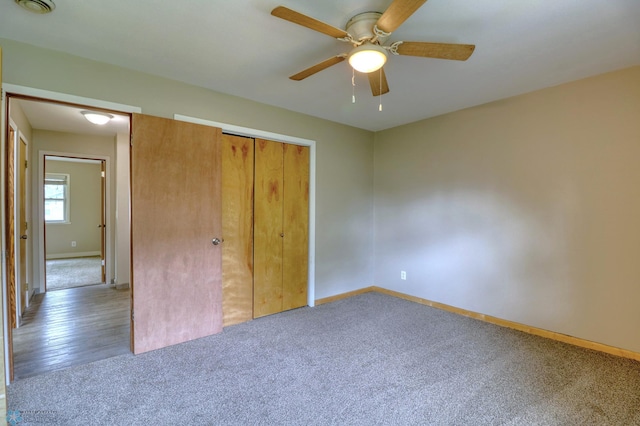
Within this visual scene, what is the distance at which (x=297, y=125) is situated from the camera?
3857 millimetres

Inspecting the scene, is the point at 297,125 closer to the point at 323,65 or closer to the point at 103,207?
the point at 323,65

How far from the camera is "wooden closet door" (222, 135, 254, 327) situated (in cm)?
334

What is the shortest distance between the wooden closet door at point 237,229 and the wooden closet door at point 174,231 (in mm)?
242

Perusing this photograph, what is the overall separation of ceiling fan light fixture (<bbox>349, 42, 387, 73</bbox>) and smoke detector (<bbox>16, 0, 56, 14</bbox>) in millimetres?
1839

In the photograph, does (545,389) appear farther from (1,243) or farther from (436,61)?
(1,243)

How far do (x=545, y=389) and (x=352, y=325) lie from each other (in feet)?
5.65

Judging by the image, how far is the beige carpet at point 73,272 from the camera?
5.01 metres

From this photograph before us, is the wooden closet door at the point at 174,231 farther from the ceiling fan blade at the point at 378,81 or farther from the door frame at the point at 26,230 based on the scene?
the door frame at the point at 26,230

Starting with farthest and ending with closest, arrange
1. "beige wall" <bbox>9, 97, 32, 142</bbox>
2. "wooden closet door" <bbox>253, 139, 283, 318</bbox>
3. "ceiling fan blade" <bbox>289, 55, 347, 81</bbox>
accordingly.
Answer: "wooden closet door" <bbox>253, 139, 283, 318</bbox> < "beige wall" <bbox>9, 97, 32, 142</bbox> < "ceiling fan blade" <bbox>289, 55, 347, 81</bbox>

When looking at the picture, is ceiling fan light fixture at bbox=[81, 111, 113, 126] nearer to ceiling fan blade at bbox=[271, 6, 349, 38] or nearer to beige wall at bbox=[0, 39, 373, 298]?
beige wall at bbox=[0, 39, 373, 298]

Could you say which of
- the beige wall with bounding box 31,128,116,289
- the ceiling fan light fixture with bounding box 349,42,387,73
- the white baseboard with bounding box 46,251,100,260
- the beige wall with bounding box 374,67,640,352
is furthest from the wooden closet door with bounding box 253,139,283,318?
the white baseboard with bounding box 46,251,100,260

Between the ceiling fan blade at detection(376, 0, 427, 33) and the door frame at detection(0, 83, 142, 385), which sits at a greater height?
the ceiling fan blade at detection(376, 0, 427, 33)

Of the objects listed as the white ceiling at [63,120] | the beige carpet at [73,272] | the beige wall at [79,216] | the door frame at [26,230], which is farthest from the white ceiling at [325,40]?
the beige wall at [79,216]

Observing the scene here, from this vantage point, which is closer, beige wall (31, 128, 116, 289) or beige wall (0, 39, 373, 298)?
beige wall (0, 39, 373, 298)
